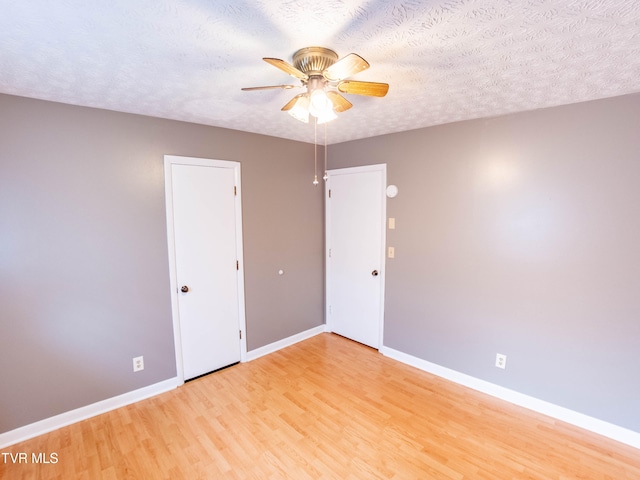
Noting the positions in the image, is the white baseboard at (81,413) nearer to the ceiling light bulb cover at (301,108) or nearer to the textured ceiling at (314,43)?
the textured ceiling at (314,43)

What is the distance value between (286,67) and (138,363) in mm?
2580

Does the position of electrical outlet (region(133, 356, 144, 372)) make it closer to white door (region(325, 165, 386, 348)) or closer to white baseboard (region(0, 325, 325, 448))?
white baseboard (region(0, 325, 325, 448))

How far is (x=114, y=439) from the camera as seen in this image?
6.94 ft

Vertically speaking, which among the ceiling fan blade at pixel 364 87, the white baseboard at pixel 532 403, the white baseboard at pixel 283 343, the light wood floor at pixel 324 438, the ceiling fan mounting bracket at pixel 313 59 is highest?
the ceiling fan mounting bracket at pixel 313 59

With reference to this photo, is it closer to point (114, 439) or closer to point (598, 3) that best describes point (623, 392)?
point (598, 3)

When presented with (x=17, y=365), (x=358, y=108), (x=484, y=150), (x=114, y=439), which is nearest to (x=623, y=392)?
(x=484, y=150)

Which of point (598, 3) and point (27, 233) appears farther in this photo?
point (27, 233)

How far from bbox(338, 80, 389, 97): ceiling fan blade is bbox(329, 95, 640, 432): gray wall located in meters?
1.50

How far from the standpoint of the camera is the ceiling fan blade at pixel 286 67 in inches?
47.5

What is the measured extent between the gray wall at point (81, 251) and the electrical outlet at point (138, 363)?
0.13 feet

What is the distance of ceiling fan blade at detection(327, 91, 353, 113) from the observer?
161cm

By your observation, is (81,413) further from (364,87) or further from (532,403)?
(532,403)

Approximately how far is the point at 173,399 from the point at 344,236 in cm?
236

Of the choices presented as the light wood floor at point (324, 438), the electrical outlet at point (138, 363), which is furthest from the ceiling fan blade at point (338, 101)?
the electrical outlet at point (138, 363)
